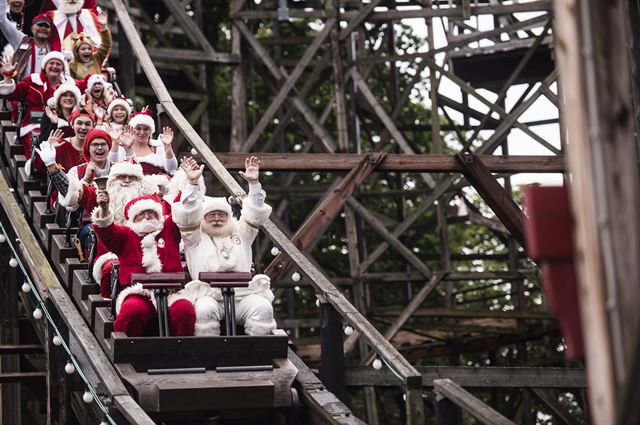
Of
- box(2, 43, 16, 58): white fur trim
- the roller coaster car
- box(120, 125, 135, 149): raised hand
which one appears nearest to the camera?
the roller coaster car

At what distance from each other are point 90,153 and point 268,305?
2172 millimetres

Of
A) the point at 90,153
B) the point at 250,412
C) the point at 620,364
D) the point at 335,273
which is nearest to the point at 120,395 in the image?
the point at 250,412

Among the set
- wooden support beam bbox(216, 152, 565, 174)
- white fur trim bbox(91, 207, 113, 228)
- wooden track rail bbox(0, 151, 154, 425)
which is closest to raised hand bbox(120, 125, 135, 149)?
wooden track rail bbox(0, 151, 154, 425)

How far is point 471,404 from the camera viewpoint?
6965 mm

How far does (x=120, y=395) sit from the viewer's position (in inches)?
312

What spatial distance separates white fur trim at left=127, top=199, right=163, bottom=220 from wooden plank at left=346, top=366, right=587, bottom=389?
3138mm

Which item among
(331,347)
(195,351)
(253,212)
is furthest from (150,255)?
(331,347)

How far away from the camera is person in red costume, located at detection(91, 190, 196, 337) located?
336 inches

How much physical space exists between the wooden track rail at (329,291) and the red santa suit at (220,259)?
0.36 metres

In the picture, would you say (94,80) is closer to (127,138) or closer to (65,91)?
(65,91)

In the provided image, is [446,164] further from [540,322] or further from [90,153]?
[540,322]

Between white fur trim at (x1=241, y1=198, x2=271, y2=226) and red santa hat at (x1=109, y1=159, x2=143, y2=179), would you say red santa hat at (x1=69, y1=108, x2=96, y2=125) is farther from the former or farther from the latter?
white fur trim at (x1=241, y1=198, x2=271, y2=226)

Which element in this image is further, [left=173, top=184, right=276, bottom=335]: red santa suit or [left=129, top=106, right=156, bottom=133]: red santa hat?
[left=129, top=106, right=156, bottom=133]: red santa hat

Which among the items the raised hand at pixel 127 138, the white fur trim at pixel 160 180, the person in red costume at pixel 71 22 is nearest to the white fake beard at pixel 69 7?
the person in red costume at pixel 71 22
